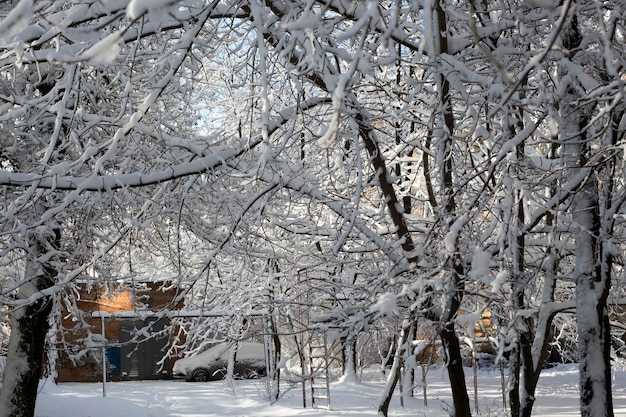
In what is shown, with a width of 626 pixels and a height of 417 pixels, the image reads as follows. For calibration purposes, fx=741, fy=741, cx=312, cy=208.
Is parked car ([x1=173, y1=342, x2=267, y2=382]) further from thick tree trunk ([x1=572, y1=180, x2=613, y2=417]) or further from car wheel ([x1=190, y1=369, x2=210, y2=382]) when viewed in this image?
thick tree trunk ([x1=572, y1=180, x2=613, y2=417])

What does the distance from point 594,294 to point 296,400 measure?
13.0m

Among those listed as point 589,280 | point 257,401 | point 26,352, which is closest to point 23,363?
point 26,352

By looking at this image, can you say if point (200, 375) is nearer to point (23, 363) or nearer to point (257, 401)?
point (257, 401)

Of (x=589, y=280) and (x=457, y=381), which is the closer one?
(x=589, y=280)

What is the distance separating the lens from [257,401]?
16812mm

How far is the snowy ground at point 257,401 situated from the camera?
13.2 metres

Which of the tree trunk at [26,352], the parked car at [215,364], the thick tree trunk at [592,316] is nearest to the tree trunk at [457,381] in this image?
the thick tree trunk at [592,316]

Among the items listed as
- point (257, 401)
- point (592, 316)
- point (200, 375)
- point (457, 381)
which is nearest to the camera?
point (592, 316)

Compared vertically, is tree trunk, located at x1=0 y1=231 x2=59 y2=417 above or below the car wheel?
above

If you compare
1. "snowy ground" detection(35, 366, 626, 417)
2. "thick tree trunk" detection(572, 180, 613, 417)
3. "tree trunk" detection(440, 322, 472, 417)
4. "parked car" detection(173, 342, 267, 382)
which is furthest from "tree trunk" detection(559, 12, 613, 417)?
"parked car" detection(173, 342, 267, 382)

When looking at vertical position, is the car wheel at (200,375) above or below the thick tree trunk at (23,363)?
below

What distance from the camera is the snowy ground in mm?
13211

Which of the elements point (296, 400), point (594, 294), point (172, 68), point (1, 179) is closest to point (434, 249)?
point (594, 294)

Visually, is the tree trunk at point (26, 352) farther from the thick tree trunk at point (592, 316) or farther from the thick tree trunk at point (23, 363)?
the thick tree trunk at point (592, 316)
